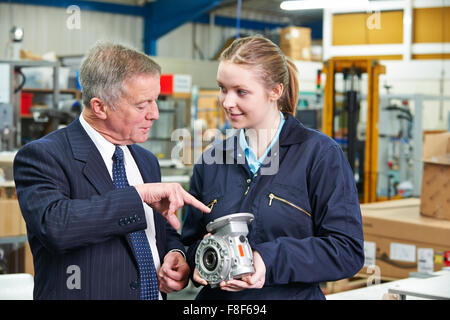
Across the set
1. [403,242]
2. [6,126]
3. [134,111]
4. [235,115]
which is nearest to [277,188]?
[235,115]

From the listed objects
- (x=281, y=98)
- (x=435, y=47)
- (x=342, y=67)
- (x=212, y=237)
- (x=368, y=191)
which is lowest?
(x=368, y=191)

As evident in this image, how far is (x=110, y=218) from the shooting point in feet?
4.40

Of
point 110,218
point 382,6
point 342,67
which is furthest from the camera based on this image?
point 382,6

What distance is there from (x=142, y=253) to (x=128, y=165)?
281mm

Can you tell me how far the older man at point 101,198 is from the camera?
1338 millimetres

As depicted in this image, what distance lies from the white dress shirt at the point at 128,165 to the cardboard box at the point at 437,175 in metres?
2.28

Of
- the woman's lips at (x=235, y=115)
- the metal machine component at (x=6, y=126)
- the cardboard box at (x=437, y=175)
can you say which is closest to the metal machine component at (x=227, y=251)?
the woman's lips at (x=235, y=115)

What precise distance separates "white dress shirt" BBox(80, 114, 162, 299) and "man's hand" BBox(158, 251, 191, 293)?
0.11 ft

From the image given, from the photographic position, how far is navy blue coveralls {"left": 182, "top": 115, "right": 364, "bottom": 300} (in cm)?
146

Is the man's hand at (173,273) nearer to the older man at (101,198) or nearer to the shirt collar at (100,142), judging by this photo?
the older man at (101,198)

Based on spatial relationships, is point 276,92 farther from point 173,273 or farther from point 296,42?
point 296,42

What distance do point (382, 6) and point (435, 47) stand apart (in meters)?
1.12

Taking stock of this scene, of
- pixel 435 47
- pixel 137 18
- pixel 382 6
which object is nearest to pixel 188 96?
pixel 382 6
